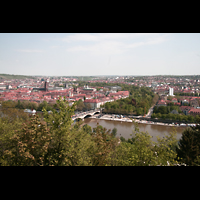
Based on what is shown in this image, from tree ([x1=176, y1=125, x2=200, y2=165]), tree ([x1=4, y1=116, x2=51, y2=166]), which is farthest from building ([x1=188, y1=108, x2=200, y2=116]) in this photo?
tree ([x1=4, y1=116, x2=51, y2=166])

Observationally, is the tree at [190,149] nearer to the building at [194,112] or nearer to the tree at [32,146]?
the tree at [32,146]

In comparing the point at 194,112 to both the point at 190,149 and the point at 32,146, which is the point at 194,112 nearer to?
the point at 190,149

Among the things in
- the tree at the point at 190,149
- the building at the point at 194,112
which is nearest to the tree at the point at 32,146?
the tree at the point at 190,149

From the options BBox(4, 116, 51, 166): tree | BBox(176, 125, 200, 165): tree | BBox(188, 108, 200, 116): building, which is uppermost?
BBox(4, 116, 51, 166): tree

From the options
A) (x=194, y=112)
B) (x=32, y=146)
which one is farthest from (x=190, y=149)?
(x=194, y=112)

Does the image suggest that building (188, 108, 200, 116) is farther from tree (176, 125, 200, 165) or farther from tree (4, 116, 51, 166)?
tree (4, 116, 51, 166)

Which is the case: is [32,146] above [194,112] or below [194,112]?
above

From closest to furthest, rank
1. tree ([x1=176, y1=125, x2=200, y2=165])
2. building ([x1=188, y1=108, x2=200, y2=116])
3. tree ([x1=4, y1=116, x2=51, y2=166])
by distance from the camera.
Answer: tree ([x1=4, y1=116, x2=51, y2=166]), tree ([x1=176, y1=125, x2=200, y2=165]), building ([x1=188, y1=108, x2=200, y2=116])

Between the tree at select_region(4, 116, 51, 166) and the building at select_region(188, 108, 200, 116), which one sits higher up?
the tree at select_region(4, 116, 51, 166)
